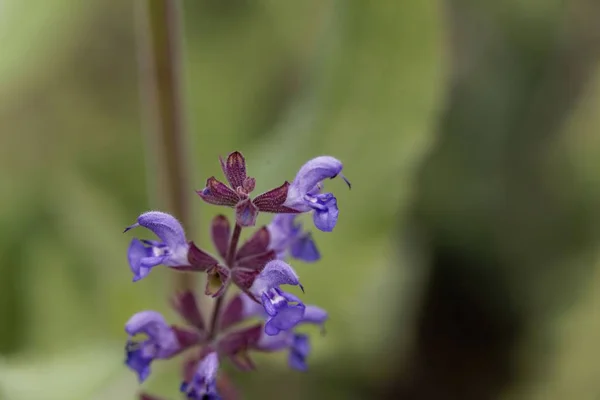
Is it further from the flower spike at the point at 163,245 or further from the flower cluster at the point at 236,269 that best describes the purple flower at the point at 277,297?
the flower spike at the point at 163,245

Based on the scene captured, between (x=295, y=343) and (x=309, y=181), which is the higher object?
(x=309, y=181)

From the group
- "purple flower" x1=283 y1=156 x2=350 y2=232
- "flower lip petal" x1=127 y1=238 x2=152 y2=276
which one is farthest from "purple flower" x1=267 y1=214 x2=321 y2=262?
"flower lip petal" x1=127 y1=238 x2=152 y2=276

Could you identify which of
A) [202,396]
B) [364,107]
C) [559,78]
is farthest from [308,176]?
[559,78]

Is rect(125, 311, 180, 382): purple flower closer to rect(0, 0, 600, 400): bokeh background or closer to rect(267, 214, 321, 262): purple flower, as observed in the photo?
rect(267, 214, 321, 262): purple flower

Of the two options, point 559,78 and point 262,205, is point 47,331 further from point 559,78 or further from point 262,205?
point 559,78

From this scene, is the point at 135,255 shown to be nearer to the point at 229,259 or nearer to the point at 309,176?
the point at 229,259

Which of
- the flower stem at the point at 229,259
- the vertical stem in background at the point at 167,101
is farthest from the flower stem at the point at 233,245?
the vertical stem in background at the point at 167,101

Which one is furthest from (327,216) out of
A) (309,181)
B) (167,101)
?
(167,101)
